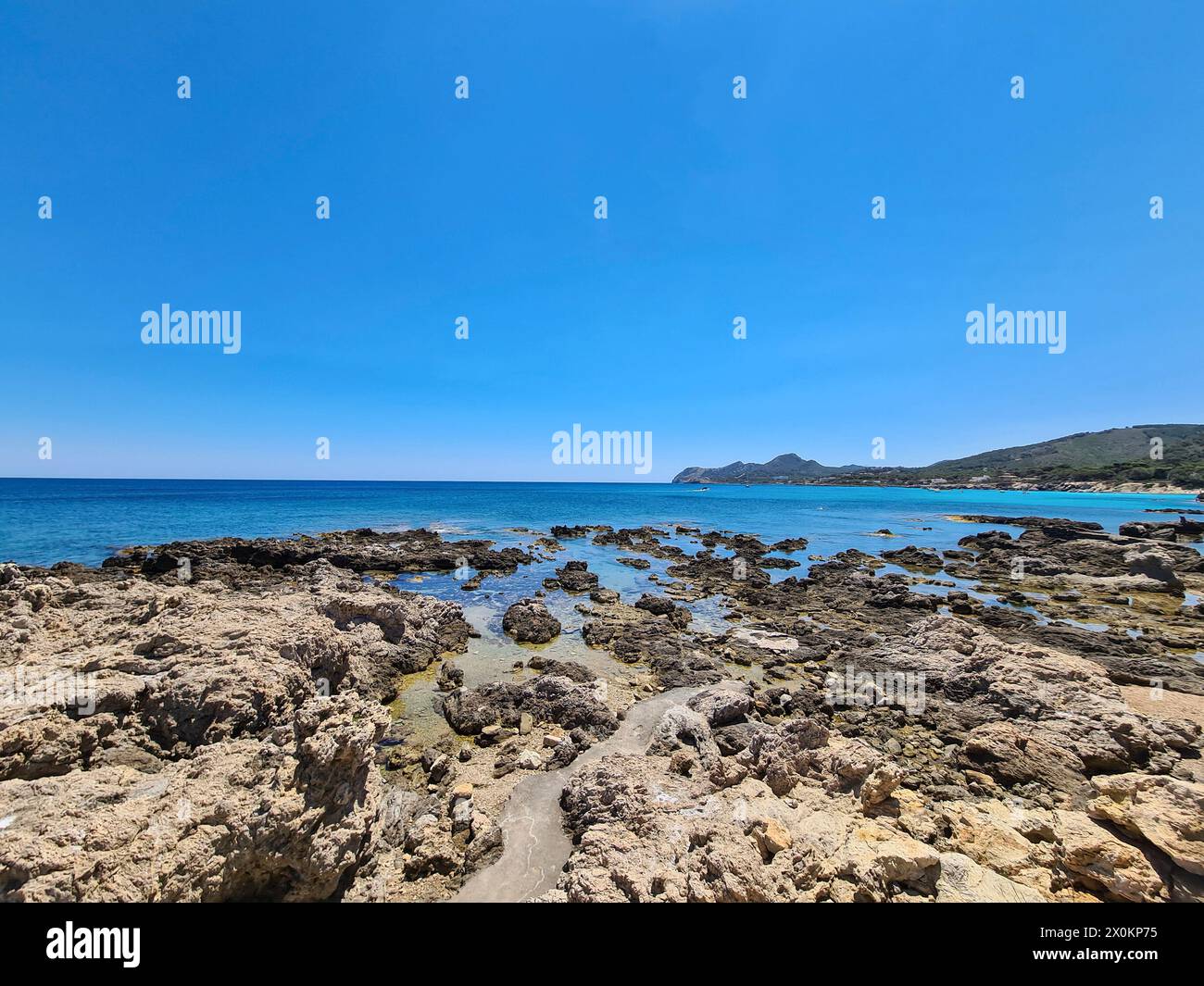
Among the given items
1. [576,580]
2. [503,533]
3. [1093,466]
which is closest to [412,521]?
[503,533]

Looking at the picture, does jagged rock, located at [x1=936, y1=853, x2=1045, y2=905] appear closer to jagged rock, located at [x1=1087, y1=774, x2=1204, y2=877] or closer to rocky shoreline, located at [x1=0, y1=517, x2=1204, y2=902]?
rocky shoreline, located at [x1=0, y1=517, x2=1204, y2=902]

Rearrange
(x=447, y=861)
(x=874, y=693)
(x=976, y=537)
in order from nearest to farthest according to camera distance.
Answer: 1. (x=447, y=861)
2. (x=874, y=693)
3. (x=976, y=537)

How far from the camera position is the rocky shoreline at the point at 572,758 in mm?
4738

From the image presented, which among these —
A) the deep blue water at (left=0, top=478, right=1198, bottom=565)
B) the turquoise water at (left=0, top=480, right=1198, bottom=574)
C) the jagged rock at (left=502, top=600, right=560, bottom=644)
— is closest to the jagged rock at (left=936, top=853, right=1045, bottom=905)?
the jagged rock at (left=502, top=600, right=560, bottom=644)

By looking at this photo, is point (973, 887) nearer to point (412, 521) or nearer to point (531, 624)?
point (531, 624)

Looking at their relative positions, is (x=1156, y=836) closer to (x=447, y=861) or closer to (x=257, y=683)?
(x=447, y=861)

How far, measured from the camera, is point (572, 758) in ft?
28.3

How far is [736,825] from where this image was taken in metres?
5.49

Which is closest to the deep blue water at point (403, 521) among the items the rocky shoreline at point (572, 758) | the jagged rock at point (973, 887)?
the rocky shoreline at point (572, 758)

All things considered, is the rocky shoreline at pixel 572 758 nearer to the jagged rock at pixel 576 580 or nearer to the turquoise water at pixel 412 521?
the jagged rock at pixel 576 580

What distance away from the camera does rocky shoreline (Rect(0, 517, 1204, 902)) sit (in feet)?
15.5

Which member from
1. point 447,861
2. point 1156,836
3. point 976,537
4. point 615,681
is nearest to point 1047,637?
point 1156,836
